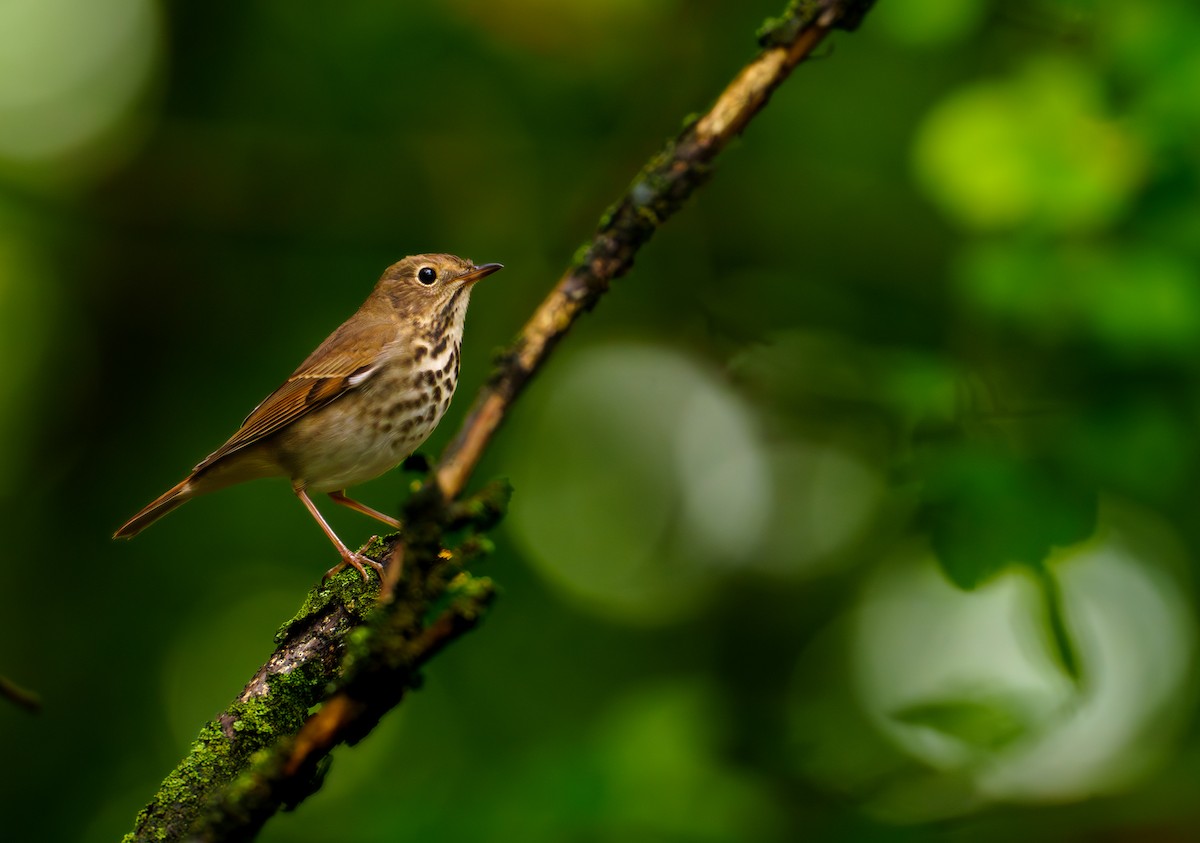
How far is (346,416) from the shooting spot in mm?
4059

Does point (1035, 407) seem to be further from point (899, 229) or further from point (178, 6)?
point (178, 6)

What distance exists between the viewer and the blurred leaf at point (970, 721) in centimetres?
438

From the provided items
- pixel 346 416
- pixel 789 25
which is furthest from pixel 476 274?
pixel 789 25

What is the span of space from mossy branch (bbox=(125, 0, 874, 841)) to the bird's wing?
1.63 metres

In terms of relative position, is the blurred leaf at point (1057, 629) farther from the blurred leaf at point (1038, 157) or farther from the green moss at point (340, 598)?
the green moss at point (340, 598)

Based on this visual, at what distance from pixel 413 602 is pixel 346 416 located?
2.28m

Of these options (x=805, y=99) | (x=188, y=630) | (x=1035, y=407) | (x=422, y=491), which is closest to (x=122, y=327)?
(x=188, y=630)

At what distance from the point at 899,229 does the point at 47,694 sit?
6.46 m

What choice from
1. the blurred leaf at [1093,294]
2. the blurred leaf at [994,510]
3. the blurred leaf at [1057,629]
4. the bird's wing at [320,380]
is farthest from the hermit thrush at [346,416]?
the blurred leaf at [1057,629]

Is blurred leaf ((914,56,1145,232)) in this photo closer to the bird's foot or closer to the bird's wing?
the bird's wing

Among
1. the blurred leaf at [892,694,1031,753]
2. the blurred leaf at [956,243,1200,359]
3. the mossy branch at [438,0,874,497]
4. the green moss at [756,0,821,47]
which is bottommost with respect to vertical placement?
the blurred leaf at [892,694,1031,753]

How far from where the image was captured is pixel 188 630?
295 inches

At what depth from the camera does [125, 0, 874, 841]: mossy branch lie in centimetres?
181

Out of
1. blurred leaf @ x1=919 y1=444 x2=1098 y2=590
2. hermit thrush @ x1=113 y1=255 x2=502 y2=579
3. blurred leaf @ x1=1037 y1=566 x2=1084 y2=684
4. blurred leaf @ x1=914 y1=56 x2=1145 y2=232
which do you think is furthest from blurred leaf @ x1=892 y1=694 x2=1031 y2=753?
hermit thrush @ x1=113 y1=255 x2=502 y2=579
